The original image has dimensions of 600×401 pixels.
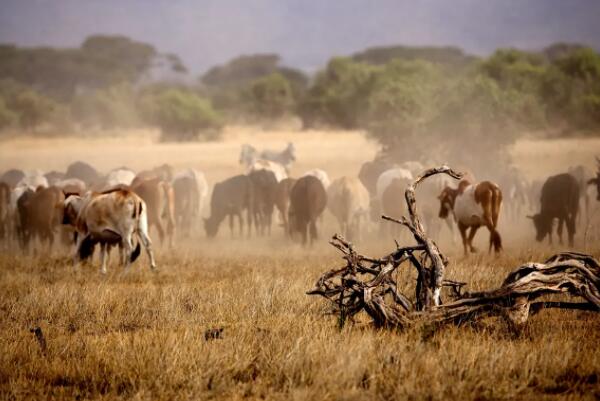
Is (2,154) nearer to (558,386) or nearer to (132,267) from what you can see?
(132,267)

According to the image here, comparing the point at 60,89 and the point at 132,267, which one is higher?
the point at 60,89

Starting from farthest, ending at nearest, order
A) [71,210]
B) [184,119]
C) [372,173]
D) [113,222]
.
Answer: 1. [184,119]
2. [372,173]
3. [71,210]
4. [113,222]

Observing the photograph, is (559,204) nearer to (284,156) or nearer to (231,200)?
(231,200)

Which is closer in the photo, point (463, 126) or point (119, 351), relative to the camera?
point (119, 351)

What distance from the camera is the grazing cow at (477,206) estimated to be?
46.4 feet

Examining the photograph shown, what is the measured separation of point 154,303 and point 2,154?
146 feet

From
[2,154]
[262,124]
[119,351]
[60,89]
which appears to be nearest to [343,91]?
[262,124]

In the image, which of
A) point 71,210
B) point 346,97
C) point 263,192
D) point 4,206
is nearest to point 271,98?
point 346,97

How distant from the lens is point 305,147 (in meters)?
48.4

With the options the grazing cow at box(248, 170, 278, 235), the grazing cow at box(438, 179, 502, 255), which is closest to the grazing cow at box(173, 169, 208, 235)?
the grazing cow at box(248, 170, 278, 235)

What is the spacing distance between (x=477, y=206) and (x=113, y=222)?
7.12 metres

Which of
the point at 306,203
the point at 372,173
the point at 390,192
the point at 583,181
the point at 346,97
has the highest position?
the point at 346,97

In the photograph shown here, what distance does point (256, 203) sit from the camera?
24.5 meters

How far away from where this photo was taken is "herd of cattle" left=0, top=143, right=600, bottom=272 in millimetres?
13023
